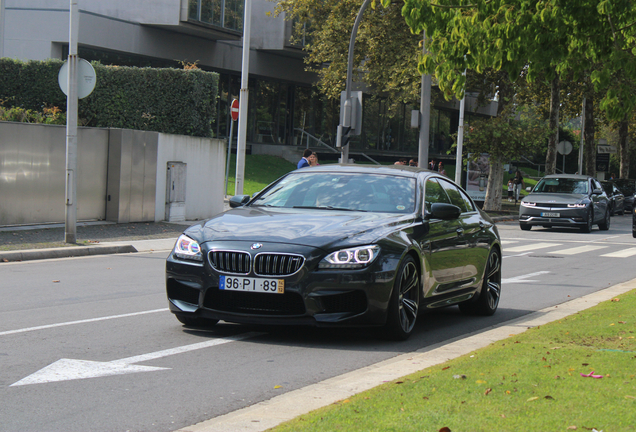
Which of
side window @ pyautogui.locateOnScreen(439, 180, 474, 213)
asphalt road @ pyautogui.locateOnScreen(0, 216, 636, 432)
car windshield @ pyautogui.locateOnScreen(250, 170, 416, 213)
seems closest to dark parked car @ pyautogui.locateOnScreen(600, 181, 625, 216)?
asphalt road @ pyautogui.locateOnScreen(0, 216, 636, 432)

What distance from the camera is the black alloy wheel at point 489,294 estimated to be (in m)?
9.57

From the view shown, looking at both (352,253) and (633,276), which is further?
(633,276)

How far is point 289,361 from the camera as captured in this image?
6.61m

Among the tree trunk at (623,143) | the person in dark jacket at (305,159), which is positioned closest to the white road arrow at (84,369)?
the person in dark jacket at (305,159)

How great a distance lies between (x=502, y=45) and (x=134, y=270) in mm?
A: 6495

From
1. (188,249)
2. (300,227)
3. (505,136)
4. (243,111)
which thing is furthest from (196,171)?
(505,136)

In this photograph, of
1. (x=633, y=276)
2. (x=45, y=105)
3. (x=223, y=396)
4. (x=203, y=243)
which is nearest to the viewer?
(x=223, y=396)

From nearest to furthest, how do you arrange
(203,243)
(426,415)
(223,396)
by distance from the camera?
(426,415)
(223,396)
(203,243)

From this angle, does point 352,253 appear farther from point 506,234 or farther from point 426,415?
point 506,234

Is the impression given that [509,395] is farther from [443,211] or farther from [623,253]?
[623,253]

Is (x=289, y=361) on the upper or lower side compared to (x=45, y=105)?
lower

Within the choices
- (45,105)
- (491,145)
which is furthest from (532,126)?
(45,105)

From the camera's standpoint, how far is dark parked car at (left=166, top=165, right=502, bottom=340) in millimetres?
6918

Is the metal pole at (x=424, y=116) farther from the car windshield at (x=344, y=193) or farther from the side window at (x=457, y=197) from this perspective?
the car windshield at (x=344, y=193)
